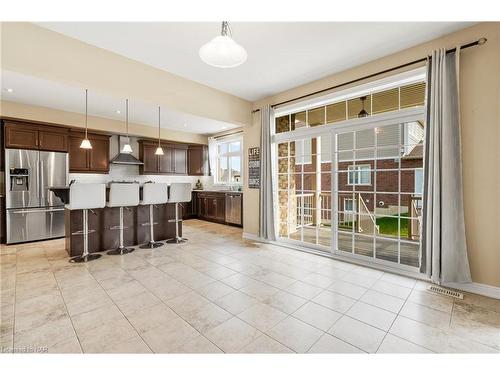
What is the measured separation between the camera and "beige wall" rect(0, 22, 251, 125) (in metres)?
2.42

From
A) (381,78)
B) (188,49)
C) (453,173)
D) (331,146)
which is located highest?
(188,49)

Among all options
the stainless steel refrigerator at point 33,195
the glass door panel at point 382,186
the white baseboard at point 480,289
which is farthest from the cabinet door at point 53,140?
the white baseboard at point 480,289

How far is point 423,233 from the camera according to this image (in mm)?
2721

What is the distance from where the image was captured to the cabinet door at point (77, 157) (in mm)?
5383

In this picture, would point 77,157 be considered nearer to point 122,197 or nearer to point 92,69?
point 122,197

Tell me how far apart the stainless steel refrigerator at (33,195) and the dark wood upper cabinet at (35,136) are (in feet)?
0.44

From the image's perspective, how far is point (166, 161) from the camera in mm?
7199

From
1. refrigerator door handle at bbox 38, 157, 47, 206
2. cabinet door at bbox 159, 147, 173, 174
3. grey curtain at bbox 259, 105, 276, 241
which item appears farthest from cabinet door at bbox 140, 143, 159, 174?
grey curtain at bbox 259, 105, 276, 241

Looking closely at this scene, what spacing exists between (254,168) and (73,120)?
14.3 ft
